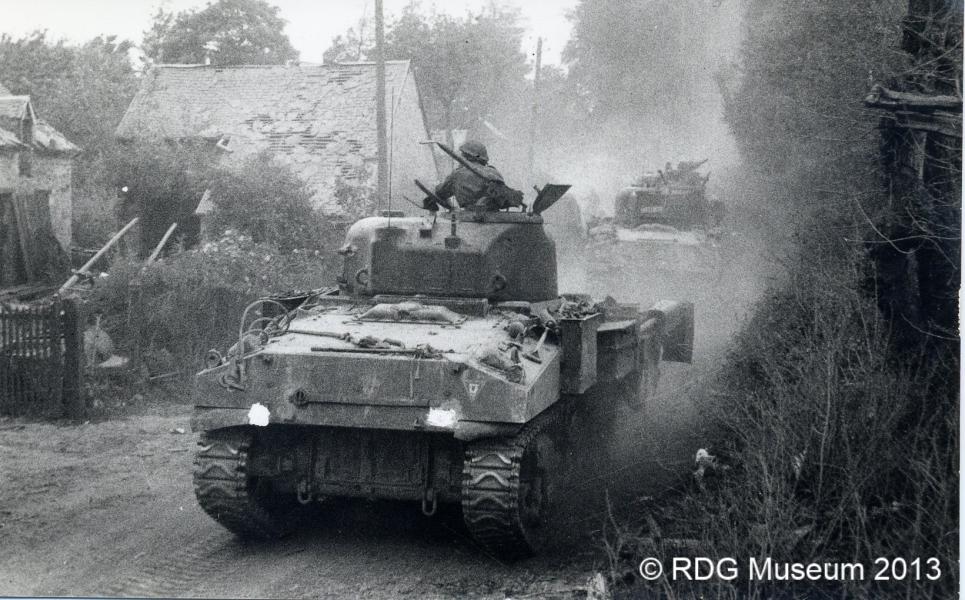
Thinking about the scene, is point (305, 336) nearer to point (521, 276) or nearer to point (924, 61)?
point (521, 276)

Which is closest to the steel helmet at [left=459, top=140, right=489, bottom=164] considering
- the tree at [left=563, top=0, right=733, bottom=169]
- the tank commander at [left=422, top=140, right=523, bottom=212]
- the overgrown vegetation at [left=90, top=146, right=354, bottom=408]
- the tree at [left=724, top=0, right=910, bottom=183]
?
the tank commander at [left=422, top=140, right=523, bottom=212]

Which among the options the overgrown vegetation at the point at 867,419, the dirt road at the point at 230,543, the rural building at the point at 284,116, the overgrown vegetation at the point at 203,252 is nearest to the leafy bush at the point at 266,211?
the overgrown vegetation at the point at 203,252

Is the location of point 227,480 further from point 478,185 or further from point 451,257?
point 478,185

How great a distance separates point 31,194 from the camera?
58.1ft

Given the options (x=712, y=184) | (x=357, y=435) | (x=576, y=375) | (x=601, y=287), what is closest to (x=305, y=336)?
(x=357, y=435)

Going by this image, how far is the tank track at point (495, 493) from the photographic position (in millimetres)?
6203

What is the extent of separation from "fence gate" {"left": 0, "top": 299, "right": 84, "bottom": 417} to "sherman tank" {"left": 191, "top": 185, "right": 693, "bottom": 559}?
13.2 ft

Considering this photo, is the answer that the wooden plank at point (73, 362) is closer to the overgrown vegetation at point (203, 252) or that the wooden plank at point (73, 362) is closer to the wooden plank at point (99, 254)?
the overgrown vegetation at point (203, 252)

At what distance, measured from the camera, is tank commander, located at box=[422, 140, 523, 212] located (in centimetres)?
841

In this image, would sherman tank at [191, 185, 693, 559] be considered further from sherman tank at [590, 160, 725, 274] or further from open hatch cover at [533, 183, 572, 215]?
sherman tank at [590, 160, 725, 274]

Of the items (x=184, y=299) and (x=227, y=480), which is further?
(x=184, y=299)

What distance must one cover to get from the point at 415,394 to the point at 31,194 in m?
13.7

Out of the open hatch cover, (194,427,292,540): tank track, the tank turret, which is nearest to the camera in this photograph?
(194,427,292,540): tank track

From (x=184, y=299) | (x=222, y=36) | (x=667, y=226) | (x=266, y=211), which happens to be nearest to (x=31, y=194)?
(x=266, y=211)
